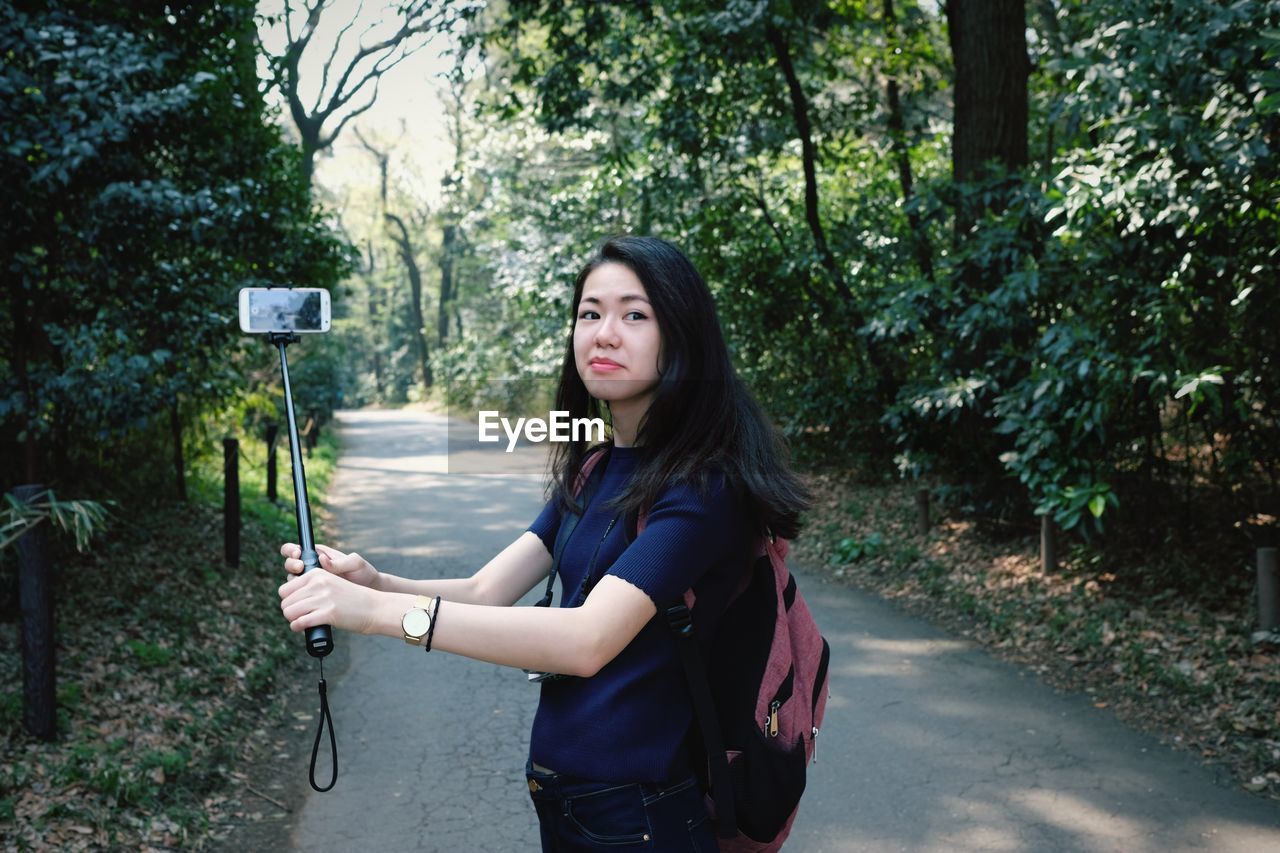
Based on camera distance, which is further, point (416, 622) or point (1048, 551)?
point (1048, 551)

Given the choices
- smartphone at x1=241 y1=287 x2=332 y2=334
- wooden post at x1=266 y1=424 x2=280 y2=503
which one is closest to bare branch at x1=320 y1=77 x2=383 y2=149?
wooden post at x1=266 y1=424 x2=280 y2=503

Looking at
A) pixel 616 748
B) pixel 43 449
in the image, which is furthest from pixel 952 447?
pixel 616 748

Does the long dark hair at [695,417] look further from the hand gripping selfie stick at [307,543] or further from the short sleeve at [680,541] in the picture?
the hand gripping selfie stick at [307,543]

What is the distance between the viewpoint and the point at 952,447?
10.0 metres

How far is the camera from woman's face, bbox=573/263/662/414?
1965 mm

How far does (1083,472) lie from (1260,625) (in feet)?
4.67

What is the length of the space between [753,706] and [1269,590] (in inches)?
221

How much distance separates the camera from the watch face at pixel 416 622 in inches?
65.7

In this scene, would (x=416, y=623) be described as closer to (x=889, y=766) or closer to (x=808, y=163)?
(x=889, y=766)

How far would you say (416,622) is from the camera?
1680 mm

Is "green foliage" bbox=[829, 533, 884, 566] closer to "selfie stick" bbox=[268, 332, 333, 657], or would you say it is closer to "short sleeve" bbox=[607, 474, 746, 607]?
"selfie stick" bbox=[268, 332, 333, 657]

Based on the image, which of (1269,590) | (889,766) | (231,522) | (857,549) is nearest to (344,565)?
(889,766)

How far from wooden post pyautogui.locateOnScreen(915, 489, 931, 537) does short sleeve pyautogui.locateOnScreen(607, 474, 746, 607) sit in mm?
8754

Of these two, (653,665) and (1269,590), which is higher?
(653,665)
